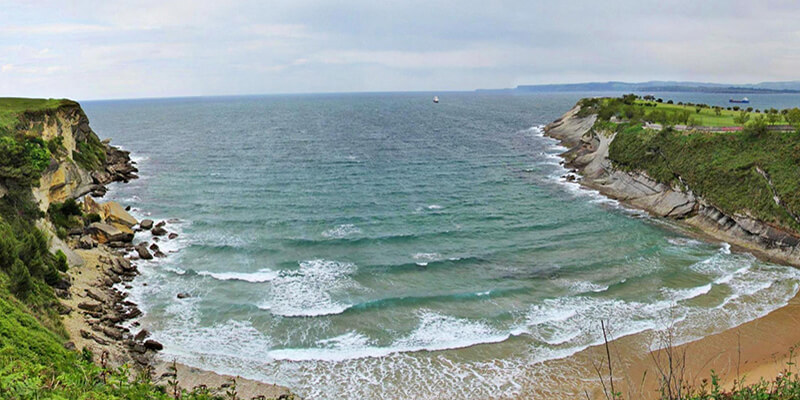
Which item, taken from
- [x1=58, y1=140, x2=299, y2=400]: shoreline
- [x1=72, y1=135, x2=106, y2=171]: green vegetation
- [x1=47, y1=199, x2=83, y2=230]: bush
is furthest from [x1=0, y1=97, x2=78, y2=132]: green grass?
[x1=58, y1=140, x2=299, y2=400]: shoreline

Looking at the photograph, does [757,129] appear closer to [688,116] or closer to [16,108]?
[688,116]

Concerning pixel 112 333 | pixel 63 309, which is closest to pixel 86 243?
pixel 63 309

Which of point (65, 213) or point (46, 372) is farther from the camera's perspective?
point (65, 213)

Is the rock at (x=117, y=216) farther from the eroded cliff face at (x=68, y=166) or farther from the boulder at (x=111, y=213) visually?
the eroded cliff face at (x=68, y=166)

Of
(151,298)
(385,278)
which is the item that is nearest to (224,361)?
(151,298)

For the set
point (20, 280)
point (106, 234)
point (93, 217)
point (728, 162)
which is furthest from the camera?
point (728, 162)

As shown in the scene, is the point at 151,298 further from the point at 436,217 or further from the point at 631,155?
the point at 631,155

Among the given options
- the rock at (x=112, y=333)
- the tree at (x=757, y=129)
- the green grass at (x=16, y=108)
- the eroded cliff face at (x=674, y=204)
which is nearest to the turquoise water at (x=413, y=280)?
the rock at (x=112, y=333)
